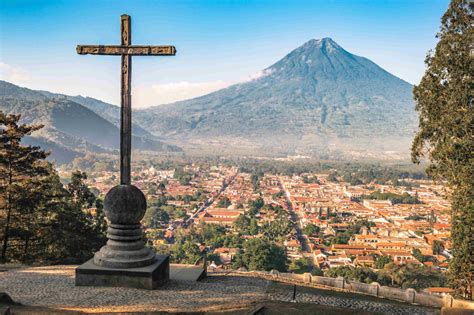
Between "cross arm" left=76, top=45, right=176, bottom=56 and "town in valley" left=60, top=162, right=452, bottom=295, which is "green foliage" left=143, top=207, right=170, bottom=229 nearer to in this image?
"town in valley" left=60, top=162, right=452, bottom=295

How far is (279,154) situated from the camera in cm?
16275

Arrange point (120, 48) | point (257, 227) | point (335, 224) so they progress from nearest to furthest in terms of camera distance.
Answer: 1. point (120, 48)
2. point (257, 227)
3. point (335, 224)

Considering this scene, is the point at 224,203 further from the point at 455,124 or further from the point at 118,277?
the point at 118,277

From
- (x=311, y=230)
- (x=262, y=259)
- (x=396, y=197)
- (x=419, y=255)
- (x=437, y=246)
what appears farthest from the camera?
(x=396, y=197)

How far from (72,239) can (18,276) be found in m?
5.25

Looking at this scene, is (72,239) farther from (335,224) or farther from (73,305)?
(335,224)

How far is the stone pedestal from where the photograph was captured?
22.9 ft

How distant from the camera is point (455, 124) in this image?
10.4 meters

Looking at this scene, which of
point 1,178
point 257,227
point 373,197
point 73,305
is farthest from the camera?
point 373,197

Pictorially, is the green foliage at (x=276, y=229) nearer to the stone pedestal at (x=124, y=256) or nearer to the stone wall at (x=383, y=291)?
the stone wall at (x=383, y=291)

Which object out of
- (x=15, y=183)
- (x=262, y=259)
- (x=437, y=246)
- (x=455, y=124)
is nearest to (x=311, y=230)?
(x=437, y=246)

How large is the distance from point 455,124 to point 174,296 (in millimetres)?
7581

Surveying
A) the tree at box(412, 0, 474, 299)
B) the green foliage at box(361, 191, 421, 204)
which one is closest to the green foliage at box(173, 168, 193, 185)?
the green foliage at box(361, 191, 421, 204)

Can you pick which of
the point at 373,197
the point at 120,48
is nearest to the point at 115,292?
the point at 120,48
